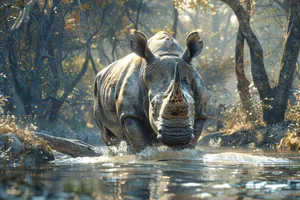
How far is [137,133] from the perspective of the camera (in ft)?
32.6

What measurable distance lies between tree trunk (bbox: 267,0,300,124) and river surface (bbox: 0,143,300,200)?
7800mm

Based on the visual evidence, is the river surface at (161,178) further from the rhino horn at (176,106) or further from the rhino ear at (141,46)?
the rhino ear at (141,46)

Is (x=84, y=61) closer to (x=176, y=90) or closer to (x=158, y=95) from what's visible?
(x=158, y=95)

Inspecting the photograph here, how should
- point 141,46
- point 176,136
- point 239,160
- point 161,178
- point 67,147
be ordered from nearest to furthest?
point 161,178
point 176,136
point 239,160
point 141,46
point 67,147

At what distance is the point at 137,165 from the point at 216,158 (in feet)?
5.45

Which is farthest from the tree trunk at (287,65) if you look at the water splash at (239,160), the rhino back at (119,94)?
the water splash at (239,160)

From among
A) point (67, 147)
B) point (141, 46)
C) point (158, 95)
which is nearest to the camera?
point (158, 95)

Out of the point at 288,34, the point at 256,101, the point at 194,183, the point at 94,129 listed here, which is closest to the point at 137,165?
the point at 194,183

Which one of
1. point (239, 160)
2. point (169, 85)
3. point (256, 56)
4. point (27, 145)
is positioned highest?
point (256, 56)

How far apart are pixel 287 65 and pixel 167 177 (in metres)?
10.8

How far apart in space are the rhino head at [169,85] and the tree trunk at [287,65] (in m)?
6.83

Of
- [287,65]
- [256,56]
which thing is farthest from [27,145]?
[256,56]

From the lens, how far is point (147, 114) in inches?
384

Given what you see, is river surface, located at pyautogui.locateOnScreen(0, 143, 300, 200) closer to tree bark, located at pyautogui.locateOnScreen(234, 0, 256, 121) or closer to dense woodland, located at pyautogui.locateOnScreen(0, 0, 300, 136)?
dense woodland, located at pyautogui.locateOnScreen(0, 0, 300, 136)
